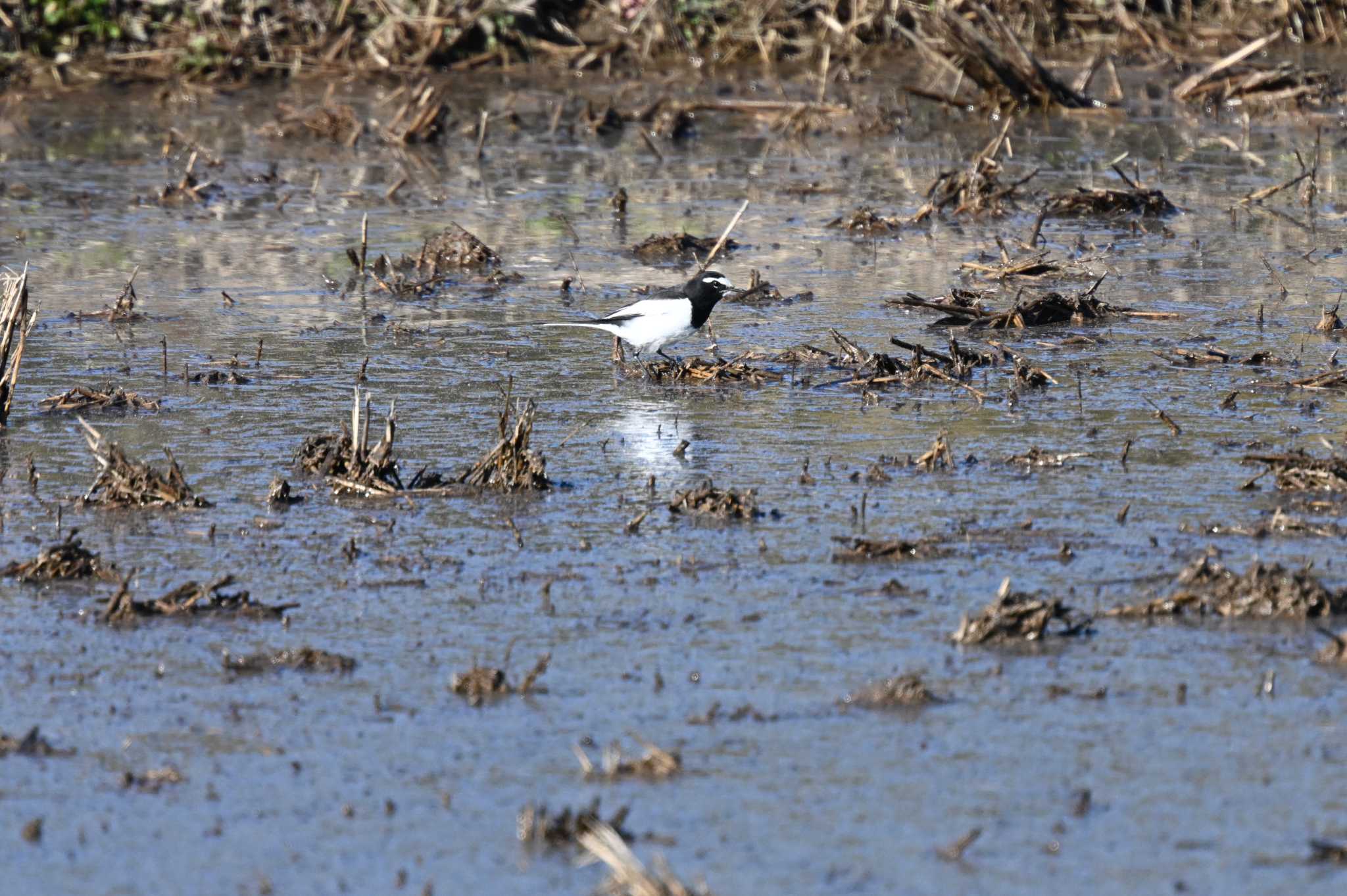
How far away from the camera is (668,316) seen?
956cm

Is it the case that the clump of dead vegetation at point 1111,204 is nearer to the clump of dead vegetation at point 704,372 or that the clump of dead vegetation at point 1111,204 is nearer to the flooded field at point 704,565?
the flooded field at point 704,565

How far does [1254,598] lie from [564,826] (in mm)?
2668

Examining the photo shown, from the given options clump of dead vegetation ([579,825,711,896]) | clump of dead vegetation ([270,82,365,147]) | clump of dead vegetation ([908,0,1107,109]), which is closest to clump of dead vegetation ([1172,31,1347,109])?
→ clump of dead vegetation ([908,0,1107,109])

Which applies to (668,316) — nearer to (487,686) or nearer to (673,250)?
(673,250)

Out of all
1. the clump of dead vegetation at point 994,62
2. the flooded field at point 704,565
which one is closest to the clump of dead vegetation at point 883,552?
the flooded field at point 704,565

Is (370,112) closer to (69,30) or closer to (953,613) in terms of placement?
(69,30)

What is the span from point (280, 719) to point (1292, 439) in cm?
482

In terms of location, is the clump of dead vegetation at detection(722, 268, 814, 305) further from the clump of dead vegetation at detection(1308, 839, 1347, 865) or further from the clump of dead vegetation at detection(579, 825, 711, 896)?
the clump of dead vegetation at detection(579, 825, 711, 896)

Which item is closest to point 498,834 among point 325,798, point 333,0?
point 325,798

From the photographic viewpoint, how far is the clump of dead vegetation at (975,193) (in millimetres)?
13086

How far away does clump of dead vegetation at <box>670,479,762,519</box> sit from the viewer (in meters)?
Result: 7.11

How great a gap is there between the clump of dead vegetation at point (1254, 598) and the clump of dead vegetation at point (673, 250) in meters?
6.51

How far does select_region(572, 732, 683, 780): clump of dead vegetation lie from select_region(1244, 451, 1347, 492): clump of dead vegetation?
330cm

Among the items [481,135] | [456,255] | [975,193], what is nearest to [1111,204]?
[975,193]
